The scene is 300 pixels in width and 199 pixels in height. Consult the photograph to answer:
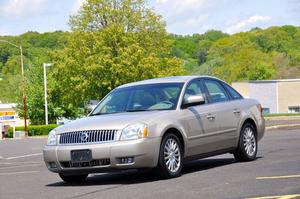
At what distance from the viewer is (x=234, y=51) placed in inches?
6668

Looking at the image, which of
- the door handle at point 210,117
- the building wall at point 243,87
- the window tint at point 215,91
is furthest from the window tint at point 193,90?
the building wall at point 243,87

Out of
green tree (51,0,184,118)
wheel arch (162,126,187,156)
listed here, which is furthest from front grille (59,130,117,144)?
green tree (51,0,184,118)

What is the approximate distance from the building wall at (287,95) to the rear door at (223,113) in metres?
84.5

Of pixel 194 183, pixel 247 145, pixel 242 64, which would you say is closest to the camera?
pixel 194 183

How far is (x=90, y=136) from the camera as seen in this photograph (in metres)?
10.9

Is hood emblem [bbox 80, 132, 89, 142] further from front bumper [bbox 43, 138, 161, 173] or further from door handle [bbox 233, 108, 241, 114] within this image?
door handle [bbox 233, 108, 241, 114]

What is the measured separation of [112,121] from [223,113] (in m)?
2.48

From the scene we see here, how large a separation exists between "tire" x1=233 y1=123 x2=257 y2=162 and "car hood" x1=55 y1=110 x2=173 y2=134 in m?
2.10

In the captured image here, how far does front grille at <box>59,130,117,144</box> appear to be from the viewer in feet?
35.5

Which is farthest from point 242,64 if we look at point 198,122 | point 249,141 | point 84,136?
point 84,136

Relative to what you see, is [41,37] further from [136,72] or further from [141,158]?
[141,158]

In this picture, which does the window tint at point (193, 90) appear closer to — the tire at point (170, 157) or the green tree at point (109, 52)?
the tire at point (170, 157)

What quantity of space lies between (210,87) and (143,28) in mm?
60971

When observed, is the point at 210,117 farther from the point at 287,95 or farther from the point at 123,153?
the point at 287,95
